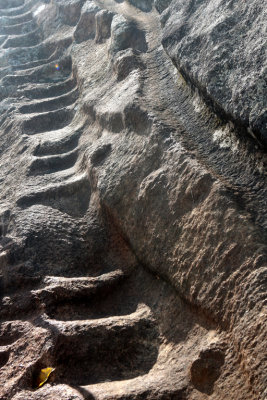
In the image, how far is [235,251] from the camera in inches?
109

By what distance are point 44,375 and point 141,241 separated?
117 centimetres

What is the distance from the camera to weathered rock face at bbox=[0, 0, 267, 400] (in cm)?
263

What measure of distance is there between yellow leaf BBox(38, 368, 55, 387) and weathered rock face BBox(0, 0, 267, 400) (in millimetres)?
28

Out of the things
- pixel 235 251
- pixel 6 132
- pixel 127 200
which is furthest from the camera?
pixel 6 132

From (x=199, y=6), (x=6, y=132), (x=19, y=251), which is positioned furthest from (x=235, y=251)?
(x=6, y=132)

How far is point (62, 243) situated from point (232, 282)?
158 centimetres

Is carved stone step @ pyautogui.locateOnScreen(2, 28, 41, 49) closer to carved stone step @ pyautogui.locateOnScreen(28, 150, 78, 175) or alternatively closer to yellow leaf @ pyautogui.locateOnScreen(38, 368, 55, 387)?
carved stone step @ pyautogui.locateOnScreen(28, 150, 78, 175)

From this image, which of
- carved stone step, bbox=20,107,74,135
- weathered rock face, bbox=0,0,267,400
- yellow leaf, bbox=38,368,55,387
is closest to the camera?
weathered rock face, bbox=0,0,267,400

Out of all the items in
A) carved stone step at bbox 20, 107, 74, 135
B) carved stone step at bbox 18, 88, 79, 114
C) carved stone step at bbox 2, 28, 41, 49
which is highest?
carved stone step at bbox 2, 28, 41, 49

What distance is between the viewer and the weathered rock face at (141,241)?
8.63 feet

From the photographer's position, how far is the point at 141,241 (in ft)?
11.4

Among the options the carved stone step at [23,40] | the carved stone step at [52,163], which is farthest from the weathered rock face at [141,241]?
the carved stone step at [23,40]

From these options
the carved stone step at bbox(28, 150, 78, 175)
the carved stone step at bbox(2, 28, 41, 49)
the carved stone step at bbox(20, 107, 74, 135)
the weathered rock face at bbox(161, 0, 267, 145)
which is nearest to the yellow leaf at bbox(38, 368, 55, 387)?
the weathered rock face at bbox(161, 0, 267, 145)

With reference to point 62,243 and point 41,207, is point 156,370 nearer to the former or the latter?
point 62,243
